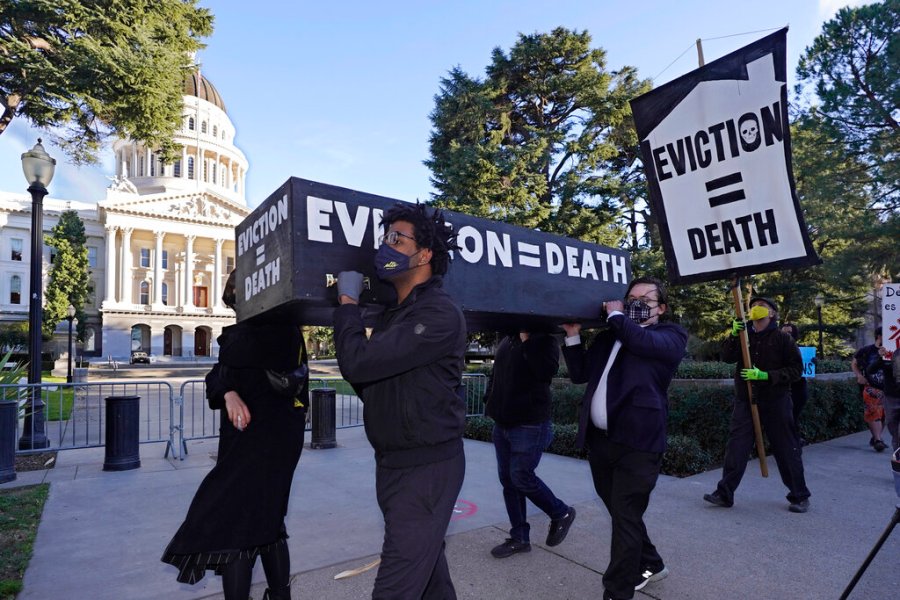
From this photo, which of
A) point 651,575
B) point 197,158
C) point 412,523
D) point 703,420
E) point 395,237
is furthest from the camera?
point 197,158

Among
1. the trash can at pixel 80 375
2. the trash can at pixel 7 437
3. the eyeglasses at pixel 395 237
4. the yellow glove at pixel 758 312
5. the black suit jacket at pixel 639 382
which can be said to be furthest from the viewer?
the trash can at pixel 80 375

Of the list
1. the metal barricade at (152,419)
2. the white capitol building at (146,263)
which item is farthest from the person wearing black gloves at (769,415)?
the white capitol building at (146,263)

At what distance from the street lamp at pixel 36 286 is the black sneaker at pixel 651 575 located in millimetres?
9247

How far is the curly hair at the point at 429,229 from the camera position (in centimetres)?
252

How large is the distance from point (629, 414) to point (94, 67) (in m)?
13.0

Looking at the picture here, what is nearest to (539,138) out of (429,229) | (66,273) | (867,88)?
(867,88)

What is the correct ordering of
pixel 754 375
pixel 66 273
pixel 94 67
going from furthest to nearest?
pixel 66 273 < pixel 94 67 < pixel 754 375

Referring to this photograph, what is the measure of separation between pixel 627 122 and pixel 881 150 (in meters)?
8.52

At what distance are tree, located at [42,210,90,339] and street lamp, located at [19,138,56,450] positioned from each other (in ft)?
145

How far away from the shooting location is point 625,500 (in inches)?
131

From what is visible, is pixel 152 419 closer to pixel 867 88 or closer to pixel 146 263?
pixel 867 88

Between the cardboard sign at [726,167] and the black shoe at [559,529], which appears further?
the black shoe at [559,529]

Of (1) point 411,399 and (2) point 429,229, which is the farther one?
(2) point 429,229

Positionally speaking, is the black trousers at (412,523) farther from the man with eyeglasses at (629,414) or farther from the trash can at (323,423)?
the trash can at (323,423)
